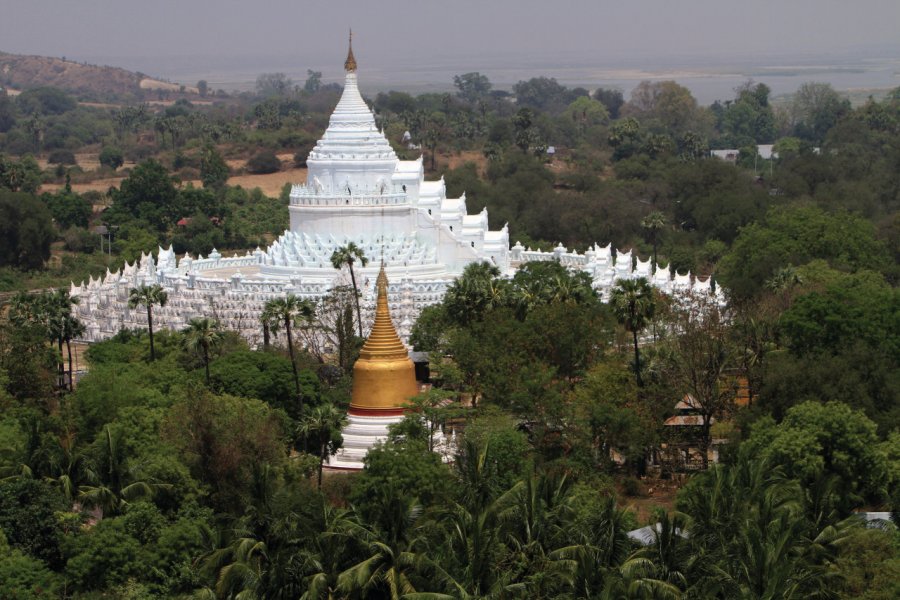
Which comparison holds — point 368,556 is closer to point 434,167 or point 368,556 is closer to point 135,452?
point 135,452

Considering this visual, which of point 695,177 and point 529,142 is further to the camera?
point 529,142

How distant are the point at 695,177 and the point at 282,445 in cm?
8065

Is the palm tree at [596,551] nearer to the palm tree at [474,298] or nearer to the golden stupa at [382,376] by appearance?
the golden stupa at [382,376]

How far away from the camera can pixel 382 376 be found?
63.4 metres

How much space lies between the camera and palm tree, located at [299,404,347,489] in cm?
5756

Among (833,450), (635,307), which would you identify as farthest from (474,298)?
(833,450)

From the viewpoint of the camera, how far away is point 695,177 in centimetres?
13538

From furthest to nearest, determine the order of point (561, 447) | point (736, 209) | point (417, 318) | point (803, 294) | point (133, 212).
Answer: point (133, 212) → point (736, 209) → point (417, 318) → point (803, 294) → point (561, 447)

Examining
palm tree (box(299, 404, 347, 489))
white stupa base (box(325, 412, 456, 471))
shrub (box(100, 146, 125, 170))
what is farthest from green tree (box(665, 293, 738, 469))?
shrub (box(100, 146, 125, 170))

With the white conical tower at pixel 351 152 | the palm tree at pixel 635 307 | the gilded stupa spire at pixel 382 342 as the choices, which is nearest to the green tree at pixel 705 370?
the palm tree at pixel 635 307

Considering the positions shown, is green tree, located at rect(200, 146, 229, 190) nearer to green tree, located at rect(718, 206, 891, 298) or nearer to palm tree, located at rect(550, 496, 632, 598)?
green tree, located at rect(718, 206, 891, 298)

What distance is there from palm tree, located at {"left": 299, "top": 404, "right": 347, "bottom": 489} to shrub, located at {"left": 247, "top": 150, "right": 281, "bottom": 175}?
102 m

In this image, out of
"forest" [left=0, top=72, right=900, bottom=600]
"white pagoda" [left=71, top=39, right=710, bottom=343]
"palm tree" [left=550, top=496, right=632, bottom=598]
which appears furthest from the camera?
"white pagoda" [left=71, top=39, right=710, bottom=343]

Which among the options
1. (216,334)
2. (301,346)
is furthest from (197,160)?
(216,334)
